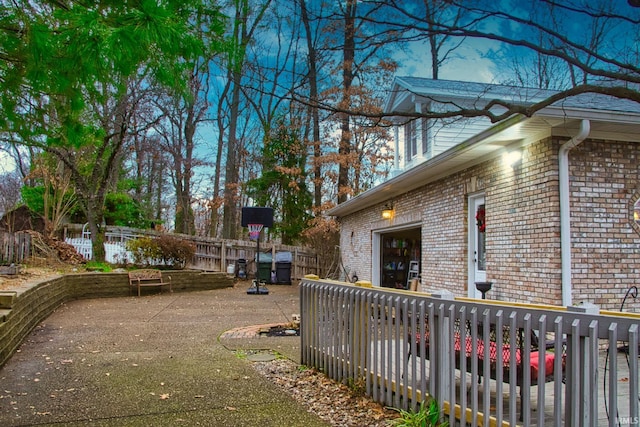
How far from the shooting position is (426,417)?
10.6 ft

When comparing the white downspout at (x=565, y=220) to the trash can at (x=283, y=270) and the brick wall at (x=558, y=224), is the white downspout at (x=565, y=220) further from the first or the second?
the trash can at (x=283, y=270)

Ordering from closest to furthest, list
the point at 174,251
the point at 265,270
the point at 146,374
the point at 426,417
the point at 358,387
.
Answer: the point at 426,417, the point at 358,387, the point at 146,374, the point at 174,251, the point at 265,270

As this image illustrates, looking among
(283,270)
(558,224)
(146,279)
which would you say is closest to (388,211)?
(558,224)

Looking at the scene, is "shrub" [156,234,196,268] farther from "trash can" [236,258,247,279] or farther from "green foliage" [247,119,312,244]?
"green foliage" [247,119,312,244]

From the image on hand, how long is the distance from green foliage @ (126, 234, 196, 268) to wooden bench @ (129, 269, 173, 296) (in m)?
1.41

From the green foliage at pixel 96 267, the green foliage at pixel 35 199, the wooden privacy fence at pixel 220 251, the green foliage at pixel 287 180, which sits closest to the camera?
the green foliage at pixel 96 267

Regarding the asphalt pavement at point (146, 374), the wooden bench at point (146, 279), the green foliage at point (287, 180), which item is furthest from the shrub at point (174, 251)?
the green foliage at point (287, 180)

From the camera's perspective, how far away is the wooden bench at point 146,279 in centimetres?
1238

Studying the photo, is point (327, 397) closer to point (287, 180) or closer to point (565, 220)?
point (565, 220)

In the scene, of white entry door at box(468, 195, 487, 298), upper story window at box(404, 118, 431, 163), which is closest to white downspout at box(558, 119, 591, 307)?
white entry door at box(468, 195, 487, 298)

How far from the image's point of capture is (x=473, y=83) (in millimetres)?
13422

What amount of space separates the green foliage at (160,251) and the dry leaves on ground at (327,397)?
33.2 feet

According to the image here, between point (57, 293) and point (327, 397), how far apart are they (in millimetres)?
7604

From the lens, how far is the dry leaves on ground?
360 centimetres
